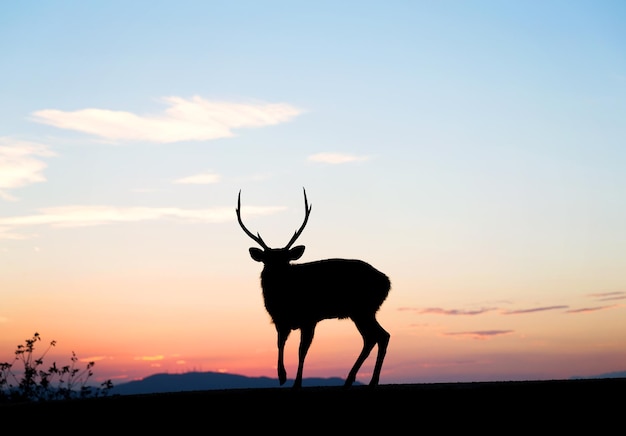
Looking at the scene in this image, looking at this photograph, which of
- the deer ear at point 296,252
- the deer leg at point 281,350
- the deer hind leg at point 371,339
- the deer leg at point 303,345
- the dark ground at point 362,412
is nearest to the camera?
the dark ground at point 362,412

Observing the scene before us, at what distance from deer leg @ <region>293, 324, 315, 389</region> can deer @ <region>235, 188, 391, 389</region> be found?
23 mm

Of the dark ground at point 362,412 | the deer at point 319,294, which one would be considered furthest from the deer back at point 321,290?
the dark ground at point 362,412

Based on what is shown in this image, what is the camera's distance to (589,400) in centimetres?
1393

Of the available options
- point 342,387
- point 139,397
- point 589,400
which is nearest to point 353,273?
point 342,387

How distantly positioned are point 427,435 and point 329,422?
1507 mm

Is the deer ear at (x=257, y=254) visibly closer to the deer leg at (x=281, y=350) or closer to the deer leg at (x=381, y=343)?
the deer leg at (x=281, y=350)

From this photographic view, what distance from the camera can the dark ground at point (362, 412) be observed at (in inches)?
498

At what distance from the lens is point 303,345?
707 inches

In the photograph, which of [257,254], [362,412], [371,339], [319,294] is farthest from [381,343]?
[362,412]

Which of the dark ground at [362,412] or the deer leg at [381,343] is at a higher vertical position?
the deer leg at [381,343]

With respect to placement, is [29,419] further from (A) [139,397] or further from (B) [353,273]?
(B) [353,273]

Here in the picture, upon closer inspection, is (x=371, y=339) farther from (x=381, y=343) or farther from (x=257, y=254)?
(x=257, y=254)

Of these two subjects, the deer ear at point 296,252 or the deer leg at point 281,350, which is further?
the deer ear at point 296,252

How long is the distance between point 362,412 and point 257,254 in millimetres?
6734
